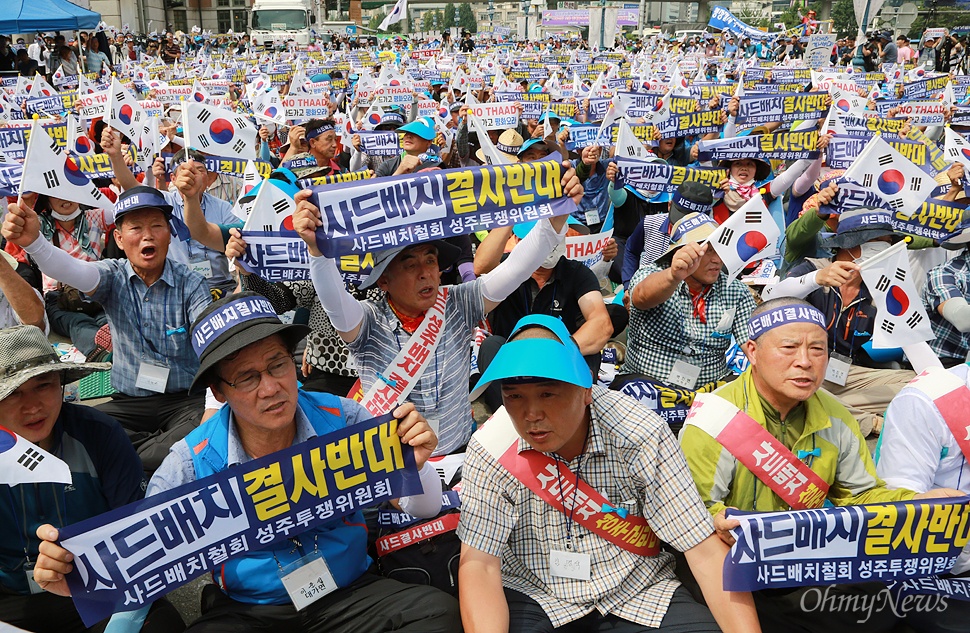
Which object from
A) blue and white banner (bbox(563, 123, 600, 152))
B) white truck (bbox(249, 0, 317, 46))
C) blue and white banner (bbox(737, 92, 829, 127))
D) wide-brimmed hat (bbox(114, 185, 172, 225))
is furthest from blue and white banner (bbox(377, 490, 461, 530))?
white truck (bbox(249, 0, 317, 46))

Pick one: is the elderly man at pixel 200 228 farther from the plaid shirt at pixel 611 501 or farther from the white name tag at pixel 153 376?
the plaid shirt at pixel 611 501

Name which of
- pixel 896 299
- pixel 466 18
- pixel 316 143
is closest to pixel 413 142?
pixel 316 143

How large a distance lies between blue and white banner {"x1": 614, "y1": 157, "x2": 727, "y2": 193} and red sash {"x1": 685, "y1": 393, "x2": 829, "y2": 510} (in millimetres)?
4112

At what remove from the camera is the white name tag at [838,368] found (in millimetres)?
5152

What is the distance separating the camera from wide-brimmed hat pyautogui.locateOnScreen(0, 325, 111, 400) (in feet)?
9.82

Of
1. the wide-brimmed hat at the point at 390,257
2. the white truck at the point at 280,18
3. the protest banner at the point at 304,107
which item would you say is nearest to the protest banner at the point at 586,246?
the wide-brimmed hat at the point at 390,257

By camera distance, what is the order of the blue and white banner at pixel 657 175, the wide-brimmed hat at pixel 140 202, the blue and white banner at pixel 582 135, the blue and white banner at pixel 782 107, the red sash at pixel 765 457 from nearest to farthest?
the red sash at pixel 765 457 → the wide-brimmed hat at pixel 140 202 → the blue and white banner at pixel 657 175 → the blue and white banner at pixel 582 135 → the blue and white banner at pixel 782 107

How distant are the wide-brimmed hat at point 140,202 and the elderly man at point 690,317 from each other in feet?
9.54

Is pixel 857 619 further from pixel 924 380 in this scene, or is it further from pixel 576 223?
pixel 576 223

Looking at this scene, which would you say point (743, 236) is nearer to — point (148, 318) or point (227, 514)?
point (227, 514)

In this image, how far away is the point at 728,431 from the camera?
322cm

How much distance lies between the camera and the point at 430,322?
13.3ft

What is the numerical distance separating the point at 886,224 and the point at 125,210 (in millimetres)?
4941

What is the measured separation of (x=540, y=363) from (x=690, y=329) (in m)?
2.39
